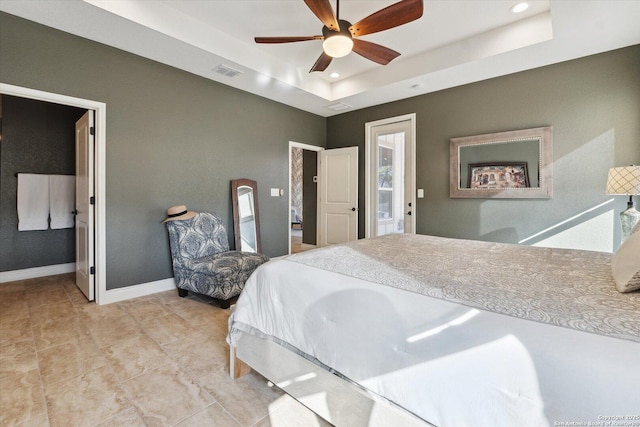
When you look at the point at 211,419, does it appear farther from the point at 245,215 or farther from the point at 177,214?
the point at 245,215

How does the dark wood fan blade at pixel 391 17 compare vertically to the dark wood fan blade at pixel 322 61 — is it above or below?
below

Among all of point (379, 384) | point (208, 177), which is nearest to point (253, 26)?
point (208, 177)

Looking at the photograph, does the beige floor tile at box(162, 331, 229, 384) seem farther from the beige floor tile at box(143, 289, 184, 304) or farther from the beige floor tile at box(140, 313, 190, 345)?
the beige floor tile at box(143, 289, 184, 304)

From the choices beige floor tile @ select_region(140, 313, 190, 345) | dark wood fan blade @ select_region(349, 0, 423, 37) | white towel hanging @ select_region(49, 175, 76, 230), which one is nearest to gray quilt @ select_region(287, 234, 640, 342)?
beige floor tile @ select_region(140, 313, 190, 345)

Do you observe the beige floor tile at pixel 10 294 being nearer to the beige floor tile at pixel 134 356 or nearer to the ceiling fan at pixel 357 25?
the beige floor tile at pixel 134 356

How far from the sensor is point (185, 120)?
3734 millimetres

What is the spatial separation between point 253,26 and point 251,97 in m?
1.34

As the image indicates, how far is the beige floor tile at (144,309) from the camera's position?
112 inches

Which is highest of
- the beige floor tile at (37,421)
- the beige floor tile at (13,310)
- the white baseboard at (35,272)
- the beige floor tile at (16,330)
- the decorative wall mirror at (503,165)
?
the decorative wall mirror at (503,165)

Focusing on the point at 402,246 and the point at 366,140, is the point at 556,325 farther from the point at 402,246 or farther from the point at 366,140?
the point at 366,140

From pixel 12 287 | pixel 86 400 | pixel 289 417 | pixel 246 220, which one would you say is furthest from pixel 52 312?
pixel 289 417

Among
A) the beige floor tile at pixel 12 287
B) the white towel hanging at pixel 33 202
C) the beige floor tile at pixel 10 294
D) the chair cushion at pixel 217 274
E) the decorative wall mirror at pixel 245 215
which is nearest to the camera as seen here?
the chair cushion at pixel 217 274

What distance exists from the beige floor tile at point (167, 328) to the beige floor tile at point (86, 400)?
497 millimetres

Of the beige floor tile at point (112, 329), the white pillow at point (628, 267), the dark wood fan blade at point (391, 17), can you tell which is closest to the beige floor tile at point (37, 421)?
the beige floor tile at point (112, 329)
